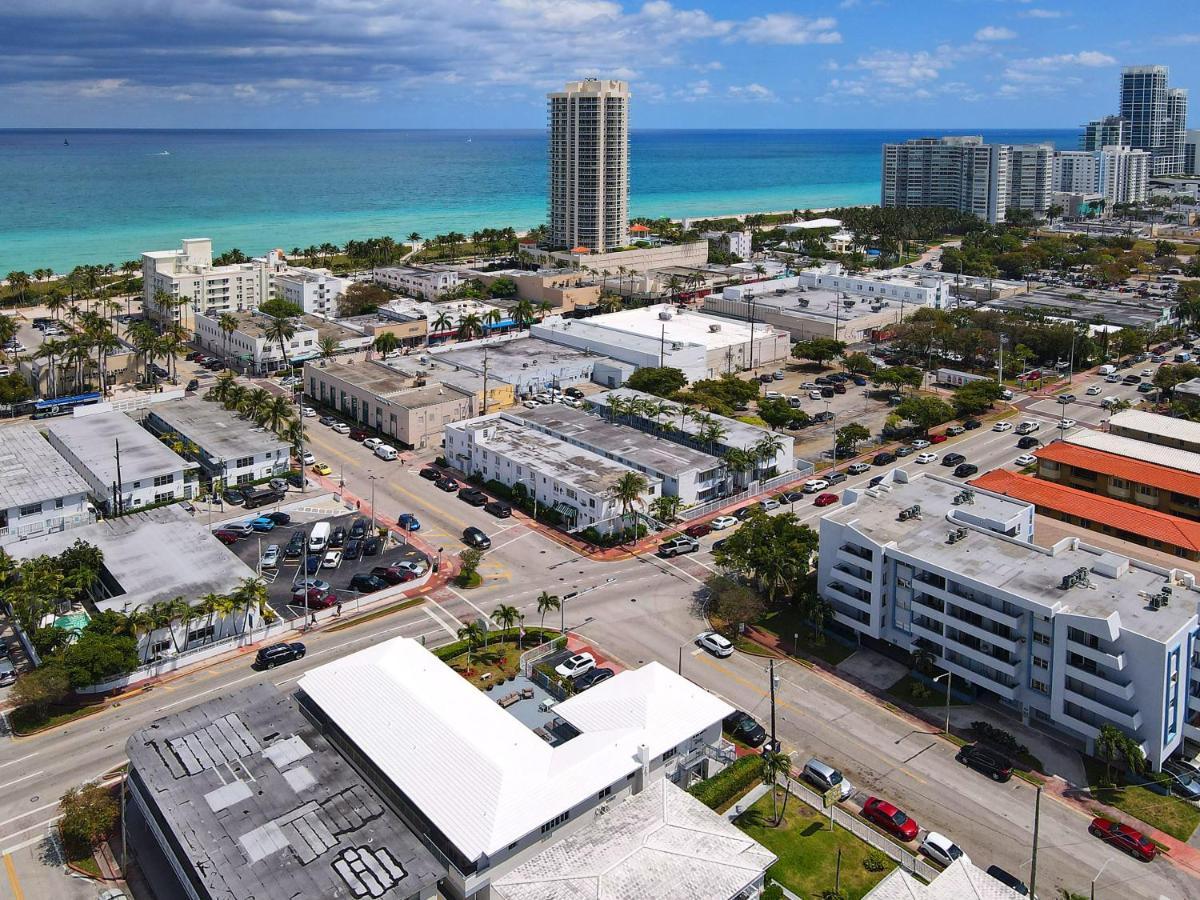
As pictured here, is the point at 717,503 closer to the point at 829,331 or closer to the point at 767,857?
the point at 767,857

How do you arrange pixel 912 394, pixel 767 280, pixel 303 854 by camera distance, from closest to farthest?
pixel 303 854, pixel 912 394, pixel 767 280

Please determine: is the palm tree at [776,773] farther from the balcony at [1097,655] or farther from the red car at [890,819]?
the balcony at [1097,655]

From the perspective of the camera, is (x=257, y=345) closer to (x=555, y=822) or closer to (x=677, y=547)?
(x=677, y=547)

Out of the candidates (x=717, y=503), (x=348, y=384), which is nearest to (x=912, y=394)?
(x=717, y=503)

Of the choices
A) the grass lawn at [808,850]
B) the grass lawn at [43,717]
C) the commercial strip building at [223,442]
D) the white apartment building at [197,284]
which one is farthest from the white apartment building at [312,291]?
the grass lawn at [808,850]

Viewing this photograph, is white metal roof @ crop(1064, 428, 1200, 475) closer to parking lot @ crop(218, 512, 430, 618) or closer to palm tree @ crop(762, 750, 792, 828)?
palm tree @ crop(762, 750, 792, 828)

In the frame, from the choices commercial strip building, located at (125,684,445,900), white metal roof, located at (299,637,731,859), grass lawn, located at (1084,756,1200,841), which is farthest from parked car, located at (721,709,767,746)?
commercial strip building, located at (125,684,445,900)
